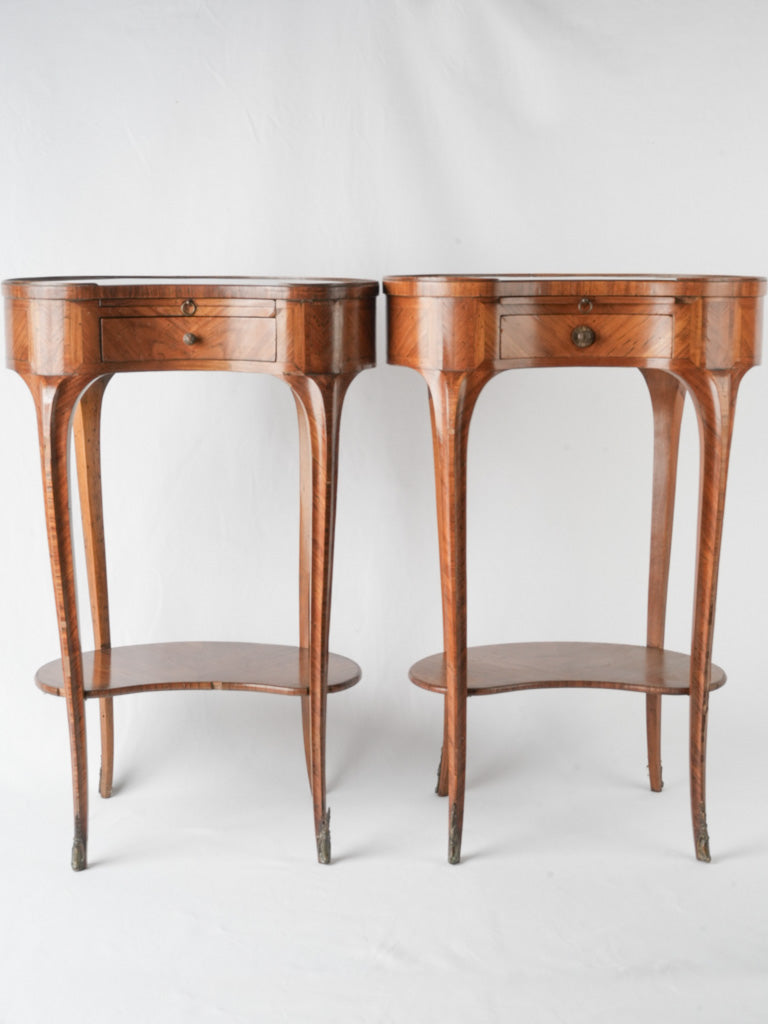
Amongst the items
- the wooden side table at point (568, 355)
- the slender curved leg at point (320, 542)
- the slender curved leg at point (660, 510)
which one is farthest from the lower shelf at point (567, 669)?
the slender curved leg at point (320, 542)

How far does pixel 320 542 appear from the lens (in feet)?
9.68

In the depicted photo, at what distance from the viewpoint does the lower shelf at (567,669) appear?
3.09m

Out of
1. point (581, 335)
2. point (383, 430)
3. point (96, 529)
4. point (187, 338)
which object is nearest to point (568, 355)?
point (581, 335)

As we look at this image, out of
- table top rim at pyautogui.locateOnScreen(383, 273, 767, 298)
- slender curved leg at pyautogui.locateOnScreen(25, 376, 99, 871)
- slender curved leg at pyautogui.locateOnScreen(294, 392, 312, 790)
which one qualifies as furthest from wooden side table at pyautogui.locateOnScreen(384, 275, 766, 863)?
slender curved leg at pyautogui.locateOnScreen(25, 376, 99, 871)

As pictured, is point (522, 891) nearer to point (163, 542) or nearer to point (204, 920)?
point (204, 920)

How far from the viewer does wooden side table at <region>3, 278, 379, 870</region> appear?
2.79 metres

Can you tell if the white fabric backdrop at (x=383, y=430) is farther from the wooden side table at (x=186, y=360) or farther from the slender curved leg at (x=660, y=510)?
the wooden side table at (x=186, y=360)

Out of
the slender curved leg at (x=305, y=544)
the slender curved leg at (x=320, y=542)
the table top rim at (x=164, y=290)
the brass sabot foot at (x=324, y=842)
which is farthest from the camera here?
the slender curved leg at (x=305, y=544)

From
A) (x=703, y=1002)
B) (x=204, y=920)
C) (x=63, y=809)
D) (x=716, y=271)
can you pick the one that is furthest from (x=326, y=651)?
(x=716, y=271)

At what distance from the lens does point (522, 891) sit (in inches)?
113

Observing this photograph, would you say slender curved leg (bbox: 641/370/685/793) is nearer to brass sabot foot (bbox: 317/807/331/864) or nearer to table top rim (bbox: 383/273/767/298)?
table top rim (bbox: 383/273/767/298)

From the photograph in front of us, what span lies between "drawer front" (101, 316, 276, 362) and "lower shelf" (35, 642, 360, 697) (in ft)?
2.55

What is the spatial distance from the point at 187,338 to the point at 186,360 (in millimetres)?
52

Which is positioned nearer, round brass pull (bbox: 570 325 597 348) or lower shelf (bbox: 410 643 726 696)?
round brass pull (bbox: 570 325 597 348)
